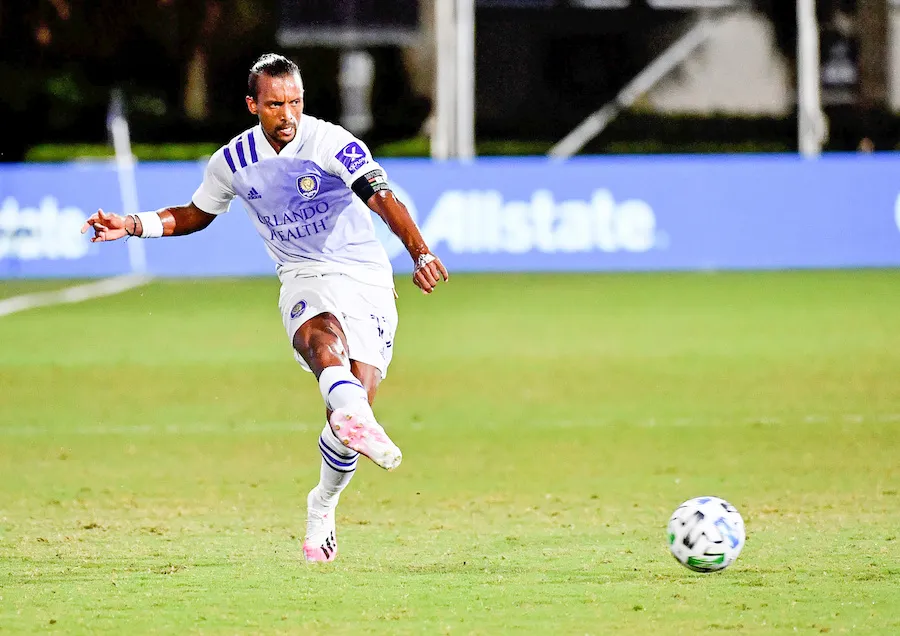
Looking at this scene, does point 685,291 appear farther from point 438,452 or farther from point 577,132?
point 577,132

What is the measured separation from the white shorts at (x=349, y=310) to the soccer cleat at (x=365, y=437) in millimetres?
652

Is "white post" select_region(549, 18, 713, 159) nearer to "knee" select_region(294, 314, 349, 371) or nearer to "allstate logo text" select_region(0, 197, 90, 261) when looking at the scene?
"allstate logo text" select_region(0, 197, 90, 261)

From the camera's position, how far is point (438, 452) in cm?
1030

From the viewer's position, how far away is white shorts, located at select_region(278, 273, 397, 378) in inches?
280

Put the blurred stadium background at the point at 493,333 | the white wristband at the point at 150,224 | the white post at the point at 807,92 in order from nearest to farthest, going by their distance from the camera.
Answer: the blurred stadium background at the point at 493,333, the white wristband at the point at 150,224, the white post at the point at 807,92

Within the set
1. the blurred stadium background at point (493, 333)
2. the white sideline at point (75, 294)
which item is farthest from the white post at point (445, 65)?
the white sideline at point (75, 294)

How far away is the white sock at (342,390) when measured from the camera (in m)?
6.53

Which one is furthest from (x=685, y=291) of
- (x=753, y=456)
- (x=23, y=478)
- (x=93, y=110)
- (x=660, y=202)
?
(x=93, y=110)

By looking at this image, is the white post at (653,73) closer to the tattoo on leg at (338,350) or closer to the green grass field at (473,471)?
the green grass field at (473,471)

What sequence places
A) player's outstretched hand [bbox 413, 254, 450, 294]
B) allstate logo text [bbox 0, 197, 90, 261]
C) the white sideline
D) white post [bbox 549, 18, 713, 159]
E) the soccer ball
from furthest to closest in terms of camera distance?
white post [bbox 549, 18, 713, 159]
allstate logo text [bbox 0, 197, 90, 261]
the white sideline
player's outstretched hand [bbox 413, 254, 450, 294]
the soccer ball

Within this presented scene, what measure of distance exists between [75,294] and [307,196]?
14.1 meters

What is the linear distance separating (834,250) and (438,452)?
13.2 meters

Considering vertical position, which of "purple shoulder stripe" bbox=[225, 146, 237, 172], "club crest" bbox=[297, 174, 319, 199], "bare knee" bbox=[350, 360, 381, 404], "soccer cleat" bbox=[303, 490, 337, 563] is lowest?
"soccer cleat" bbox=[303, 490, 337, 563]

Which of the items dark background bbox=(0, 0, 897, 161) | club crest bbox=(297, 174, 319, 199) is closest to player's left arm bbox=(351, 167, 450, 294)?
club crest bbox=(297, 174, 319, 199)
